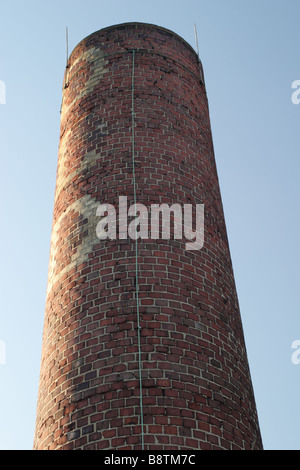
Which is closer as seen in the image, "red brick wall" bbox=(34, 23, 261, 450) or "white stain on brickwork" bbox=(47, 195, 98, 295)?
"red brick wall" bbox=(34, 23, 261, 450)

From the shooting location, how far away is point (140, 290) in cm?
494

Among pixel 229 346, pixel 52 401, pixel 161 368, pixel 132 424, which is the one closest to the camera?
pixel 132 424

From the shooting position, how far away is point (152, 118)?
637 centimetres

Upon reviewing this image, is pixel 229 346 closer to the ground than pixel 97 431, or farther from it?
farther from it

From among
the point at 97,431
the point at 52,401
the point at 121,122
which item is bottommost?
the point at 97,431

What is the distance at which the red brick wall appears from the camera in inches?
172

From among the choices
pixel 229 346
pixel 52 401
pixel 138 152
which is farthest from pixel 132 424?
pixel 138 152

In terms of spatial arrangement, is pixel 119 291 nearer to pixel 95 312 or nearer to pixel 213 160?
pixel 95 312

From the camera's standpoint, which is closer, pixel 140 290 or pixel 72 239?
pixel 140 290

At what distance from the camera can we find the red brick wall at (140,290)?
14.3 ft

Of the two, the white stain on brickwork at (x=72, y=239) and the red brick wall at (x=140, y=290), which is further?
the white stain on brickwork at (x=72, y=239)

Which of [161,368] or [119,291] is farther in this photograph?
[119,291]

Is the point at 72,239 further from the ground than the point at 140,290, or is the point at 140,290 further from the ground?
the point at 72,239

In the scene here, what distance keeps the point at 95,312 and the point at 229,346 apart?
1.26 metres
